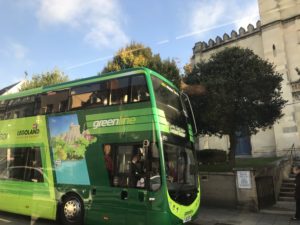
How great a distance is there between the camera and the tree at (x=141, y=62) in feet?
62.1

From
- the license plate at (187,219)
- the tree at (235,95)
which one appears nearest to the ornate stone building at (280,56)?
the tree at (235,95)

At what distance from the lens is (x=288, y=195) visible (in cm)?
1483

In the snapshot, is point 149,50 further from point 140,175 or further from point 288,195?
point 140,175

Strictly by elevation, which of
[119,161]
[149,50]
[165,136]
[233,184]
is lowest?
[233,184]

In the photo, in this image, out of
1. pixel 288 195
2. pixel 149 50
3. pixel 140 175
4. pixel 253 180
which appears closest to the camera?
pixel 140 175

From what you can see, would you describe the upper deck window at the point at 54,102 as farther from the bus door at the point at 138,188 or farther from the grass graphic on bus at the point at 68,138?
the bus door at the point at 138,188

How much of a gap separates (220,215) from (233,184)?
65.4 inches

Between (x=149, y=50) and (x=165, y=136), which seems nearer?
(x=165, y=136)

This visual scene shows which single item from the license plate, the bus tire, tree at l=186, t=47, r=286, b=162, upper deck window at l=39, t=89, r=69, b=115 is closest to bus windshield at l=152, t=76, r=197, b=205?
the license plate

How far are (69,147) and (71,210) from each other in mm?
1914

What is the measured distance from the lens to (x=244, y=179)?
12797 millimetres

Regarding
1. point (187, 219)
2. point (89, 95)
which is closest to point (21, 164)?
point (89, 95)

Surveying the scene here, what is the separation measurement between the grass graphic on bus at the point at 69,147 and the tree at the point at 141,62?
30.4 ft

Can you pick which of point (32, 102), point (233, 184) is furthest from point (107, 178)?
point (233, 184)
